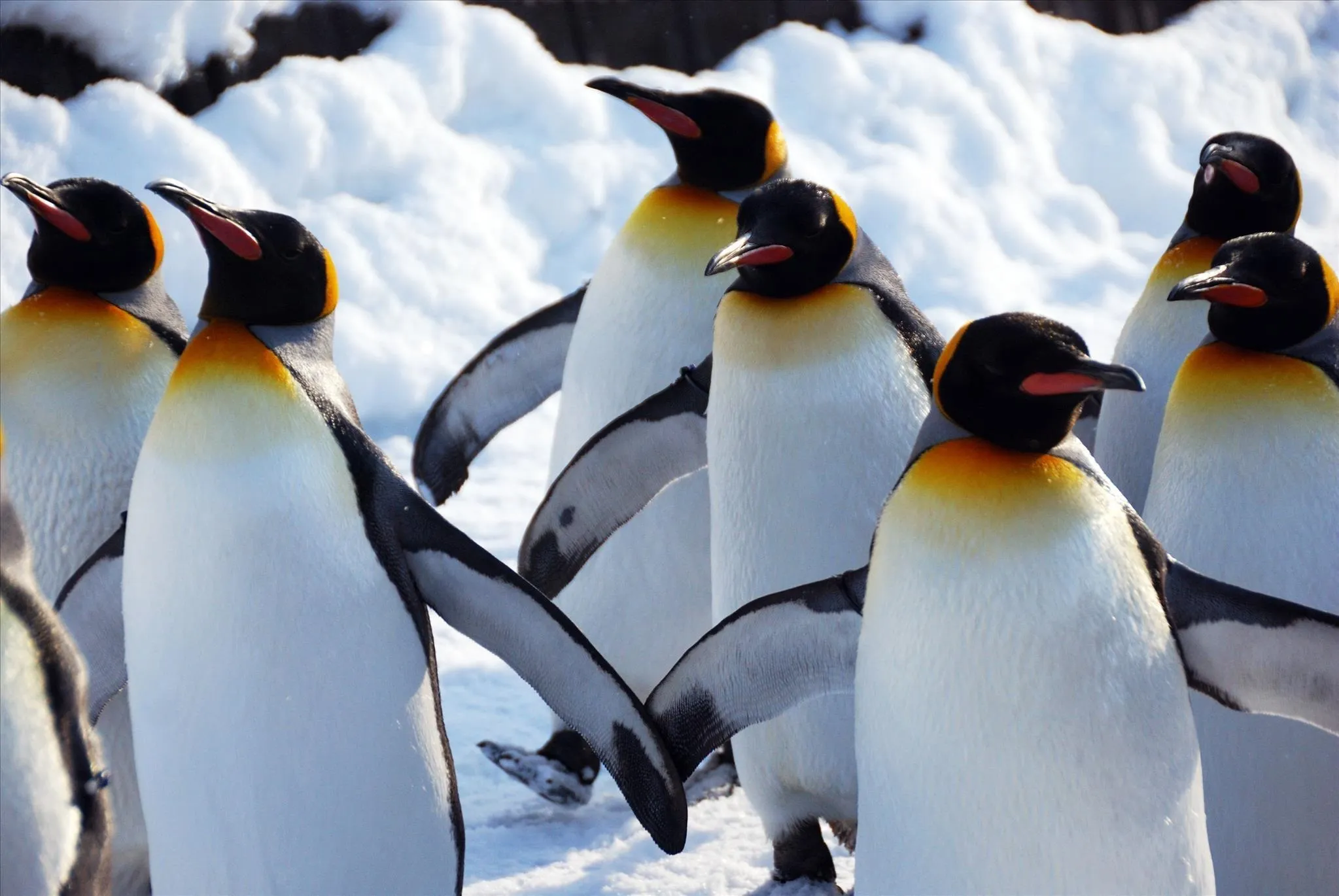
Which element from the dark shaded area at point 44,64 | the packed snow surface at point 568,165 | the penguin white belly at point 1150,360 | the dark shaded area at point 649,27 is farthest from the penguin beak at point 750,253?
the dark shaded area at point 649,27

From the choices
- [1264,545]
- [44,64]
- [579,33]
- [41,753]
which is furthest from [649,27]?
[41,753]

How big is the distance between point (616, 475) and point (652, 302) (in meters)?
0.37

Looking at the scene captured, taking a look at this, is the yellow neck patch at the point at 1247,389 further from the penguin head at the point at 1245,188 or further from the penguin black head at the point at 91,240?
the penguin black head at the point at 91,240

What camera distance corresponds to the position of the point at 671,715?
1.93 meters

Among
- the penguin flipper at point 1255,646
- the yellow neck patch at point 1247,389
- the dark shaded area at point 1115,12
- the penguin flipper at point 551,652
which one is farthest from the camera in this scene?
the dark shaded area at point 1115,12

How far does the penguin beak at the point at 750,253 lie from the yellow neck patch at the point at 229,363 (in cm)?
60

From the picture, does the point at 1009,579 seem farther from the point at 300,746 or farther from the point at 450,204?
the point at 450,204

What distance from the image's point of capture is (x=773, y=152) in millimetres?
2791

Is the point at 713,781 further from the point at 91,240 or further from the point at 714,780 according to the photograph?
the point at 91,240

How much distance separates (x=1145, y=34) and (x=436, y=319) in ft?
16.7

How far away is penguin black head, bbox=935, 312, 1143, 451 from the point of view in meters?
1.57

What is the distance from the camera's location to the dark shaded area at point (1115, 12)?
861 centimetres

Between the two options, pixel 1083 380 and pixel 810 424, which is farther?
pixel 810 424

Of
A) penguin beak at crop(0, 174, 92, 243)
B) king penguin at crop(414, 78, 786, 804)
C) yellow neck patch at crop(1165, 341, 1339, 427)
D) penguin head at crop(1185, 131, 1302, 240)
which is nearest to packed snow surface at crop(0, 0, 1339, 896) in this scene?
king penguin at crop(414, 78, 786, 804)
